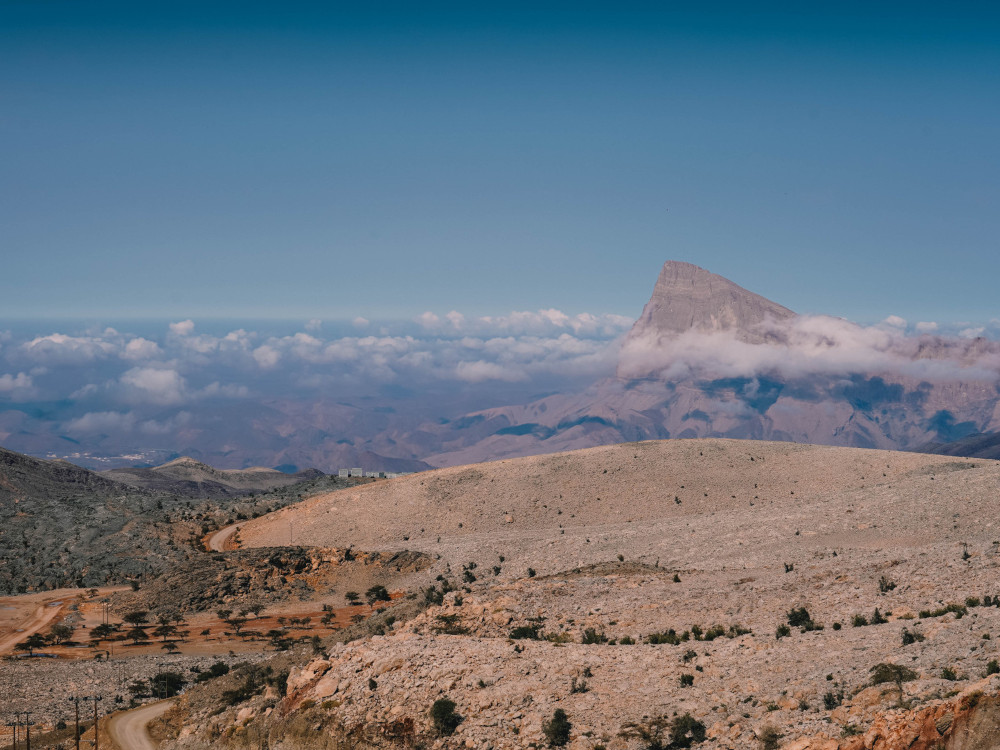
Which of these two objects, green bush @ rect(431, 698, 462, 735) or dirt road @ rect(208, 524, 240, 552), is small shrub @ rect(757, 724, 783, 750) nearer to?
green bush @ rect(431, 698, 462, 735)

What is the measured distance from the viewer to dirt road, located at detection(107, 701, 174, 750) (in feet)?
113

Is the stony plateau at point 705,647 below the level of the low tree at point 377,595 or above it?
above

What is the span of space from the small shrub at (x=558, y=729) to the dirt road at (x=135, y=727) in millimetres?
18332

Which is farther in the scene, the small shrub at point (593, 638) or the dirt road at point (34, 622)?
the dirt road at point (34, 622)

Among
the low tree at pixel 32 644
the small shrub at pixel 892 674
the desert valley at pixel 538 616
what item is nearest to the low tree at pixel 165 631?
the desert valley at pixel 538 616

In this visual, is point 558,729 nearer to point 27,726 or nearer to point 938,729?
point 938,729

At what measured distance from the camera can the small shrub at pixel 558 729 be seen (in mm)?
24453

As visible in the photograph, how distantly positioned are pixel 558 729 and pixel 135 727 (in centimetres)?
2147

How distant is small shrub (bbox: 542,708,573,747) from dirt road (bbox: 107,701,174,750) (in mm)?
18332

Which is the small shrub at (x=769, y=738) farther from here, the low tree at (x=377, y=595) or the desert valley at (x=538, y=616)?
the low tree at (x=377, y=595)

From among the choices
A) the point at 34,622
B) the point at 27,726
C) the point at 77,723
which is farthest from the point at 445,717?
the point at 34,622

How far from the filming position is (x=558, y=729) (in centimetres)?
2456

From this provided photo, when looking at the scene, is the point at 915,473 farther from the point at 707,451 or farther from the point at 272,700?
the point at 272,700

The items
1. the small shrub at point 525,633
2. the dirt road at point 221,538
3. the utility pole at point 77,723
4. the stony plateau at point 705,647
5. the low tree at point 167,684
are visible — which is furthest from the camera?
the dirt road at point 221,538
